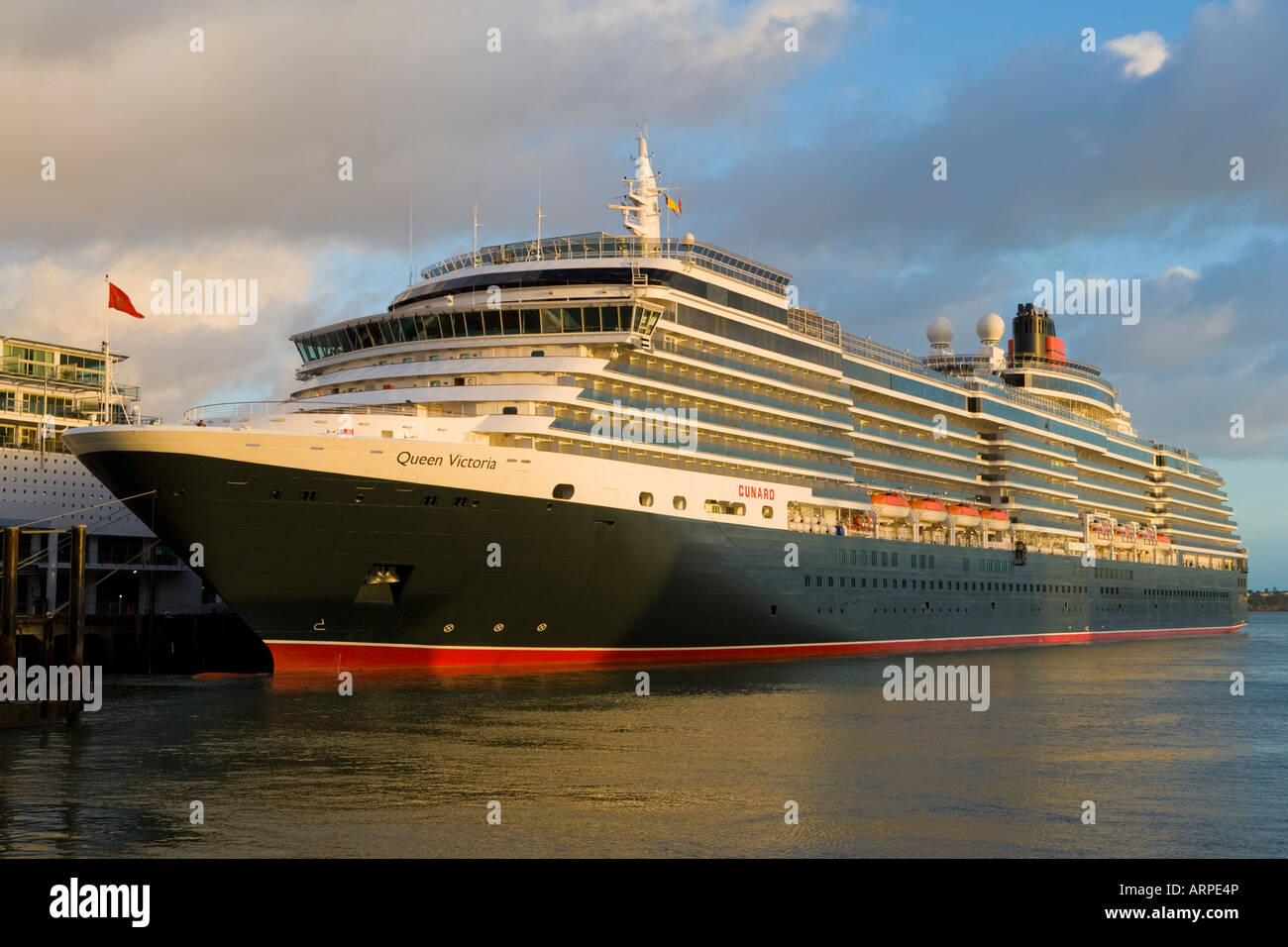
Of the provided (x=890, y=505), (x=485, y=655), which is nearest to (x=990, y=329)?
(x=890, y=505)

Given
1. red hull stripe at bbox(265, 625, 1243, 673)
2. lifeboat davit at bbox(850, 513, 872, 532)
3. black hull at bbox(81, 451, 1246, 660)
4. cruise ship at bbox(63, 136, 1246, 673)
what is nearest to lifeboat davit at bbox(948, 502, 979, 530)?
cruise ship at bbox(63, 136, 1246, 673)

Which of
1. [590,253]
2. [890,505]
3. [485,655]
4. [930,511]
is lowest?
[485,655]

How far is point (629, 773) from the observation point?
75.8 feet

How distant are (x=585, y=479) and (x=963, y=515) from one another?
33.1 metres

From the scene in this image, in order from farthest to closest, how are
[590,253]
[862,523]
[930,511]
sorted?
[930,511], [862,523], [590,253]

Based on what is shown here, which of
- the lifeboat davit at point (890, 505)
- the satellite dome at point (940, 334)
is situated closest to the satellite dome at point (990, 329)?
the satellite dome at point (940, 334)

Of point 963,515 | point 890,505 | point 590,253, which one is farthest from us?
point 963,515

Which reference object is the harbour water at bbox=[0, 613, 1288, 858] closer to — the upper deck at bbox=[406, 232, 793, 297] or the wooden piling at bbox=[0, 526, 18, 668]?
the wooden piling at bbox=[0, 526, 18, 668]

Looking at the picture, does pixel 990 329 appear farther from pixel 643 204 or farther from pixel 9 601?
pixel 9 601

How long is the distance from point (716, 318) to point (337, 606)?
62.8 feet

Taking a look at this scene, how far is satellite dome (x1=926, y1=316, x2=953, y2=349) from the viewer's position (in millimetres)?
83062

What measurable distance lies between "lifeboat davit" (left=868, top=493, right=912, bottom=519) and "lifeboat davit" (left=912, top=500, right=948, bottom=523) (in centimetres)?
101

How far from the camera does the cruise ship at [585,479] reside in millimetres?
36062

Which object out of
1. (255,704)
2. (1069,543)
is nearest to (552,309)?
(255,704)
